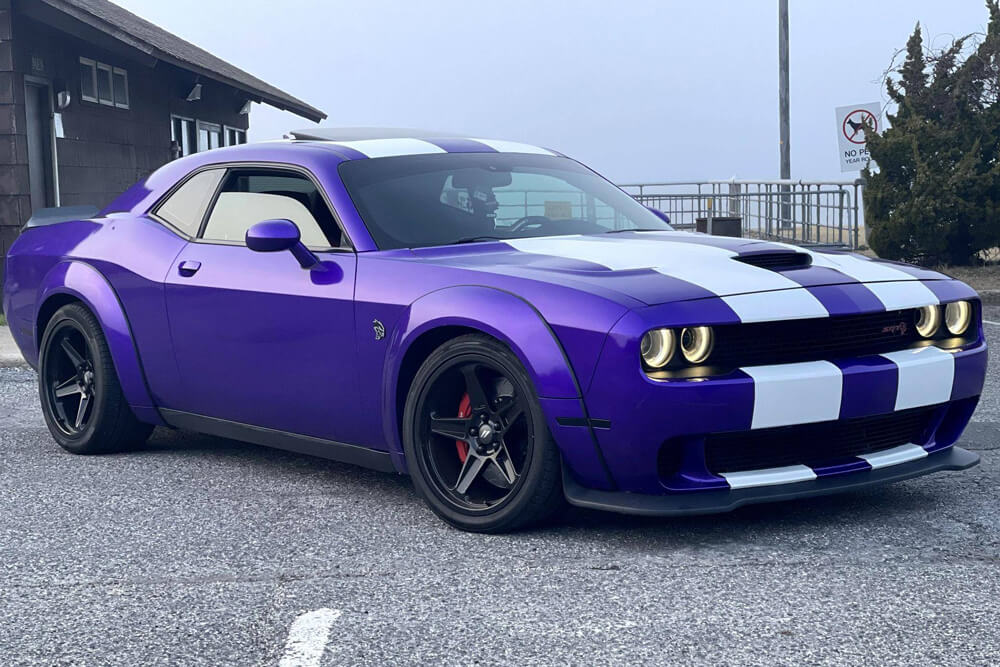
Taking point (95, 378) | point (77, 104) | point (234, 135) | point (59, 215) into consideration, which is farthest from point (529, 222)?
point (234, 135)

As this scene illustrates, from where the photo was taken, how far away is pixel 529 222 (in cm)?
522

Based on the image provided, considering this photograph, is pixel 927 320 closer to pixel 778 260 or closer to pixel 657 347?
pixel 778 260

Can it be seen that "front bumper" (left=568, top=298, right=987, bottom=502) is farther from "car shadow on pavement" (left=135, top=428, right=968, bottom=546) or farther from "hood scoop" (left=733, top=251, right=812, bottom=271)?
"hood scoop" (left=733, top=251, right=812, bottom=271)

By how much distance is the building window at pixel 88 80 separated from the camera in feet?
53.2

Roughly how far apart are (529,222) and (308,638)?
7.41ft

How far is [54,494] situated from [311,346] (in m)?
1.24

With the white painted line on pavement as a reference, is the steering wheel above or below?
above

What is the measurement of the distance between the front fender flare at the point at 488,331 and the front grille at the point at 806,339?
1.57 ft

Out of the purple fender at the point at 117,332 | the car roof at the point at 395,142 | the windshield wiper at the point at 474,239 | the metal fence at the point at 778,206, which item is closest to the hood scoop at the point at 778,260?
the windshield wiper at the point at 474,239

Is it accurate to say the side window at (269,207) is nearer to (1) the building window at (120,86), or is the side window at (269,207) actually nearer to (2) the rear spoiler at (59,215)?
(2) the rear spoiler at (59,215)

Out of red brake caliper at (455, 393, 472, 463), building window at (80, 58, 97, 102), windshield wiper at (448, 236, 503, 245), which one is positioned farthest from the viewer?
building window at (80, 58, 97, 102)

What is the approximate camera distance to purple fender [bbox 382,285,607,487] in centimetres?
411

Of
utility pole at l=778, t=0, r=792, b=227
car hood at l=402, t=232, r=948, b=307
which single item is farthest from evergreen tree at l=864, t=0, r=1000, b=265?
car hood at l=402, t=232, r=948, b=307

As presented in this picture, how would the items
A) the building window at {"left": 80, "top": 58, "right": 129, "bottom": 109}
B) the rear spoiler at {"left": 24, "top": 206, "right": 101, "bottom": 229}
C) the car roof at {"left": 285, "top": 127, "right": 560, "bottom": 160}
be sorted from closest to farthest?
the car roof at {"left": 285, "top": 127, "right": 560, "bottom": 160} → the rear spoiler at {"left": 24, "top": 206, "right": 101, "bottom": 229} → the building window at {"left": 80, "top": 58, "right": 129, "bottom": 109}
